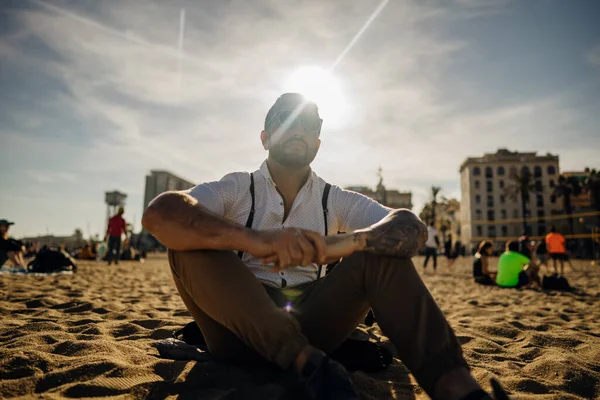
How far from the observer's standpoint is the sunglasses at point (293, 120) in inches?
94.0

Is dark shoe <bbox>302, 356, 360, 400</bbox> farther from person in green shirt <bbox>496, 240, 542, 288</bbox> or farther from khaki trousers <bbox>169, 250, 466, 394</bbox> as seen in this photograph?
person in green shirt <bbox>496, 240, 542, 288</bbox>

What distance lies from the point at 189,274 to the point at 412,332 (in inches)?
40.1

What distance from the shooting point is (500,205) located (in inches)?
2525

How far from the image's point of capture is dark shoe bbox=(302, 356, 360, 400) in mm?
1346

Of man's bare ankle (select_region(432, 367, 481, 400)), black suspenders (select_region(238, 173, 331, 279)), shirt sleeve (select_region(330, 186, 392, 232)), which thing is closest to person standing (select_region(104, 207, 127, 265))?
black suspenders (select_region(238, 173, 331, 279))

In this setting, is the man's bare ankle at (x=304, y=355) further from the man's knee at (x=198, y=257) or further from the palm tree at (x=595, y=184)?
the palm tree at (x=595, y=184)

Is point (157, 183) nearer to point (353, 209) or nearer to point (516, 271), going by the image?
point (516, 271)

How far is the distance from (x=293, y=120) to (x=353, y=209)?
2.26 ft

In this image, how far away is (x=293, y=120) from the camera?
7.84ft

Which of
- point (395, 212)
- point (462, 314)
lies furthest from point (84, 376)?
point (462, 314)

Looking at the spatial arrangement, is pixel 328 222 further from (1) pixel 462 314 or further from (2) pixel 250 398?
(1) pixel 462 314

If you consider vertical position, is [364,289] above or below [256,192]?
below

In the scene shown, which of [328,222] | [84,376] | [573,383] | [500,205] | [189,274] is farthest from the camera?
[500,205]

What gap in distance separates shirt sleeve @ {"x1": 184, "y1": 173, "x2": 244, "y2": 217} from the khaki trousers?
1.17ft
